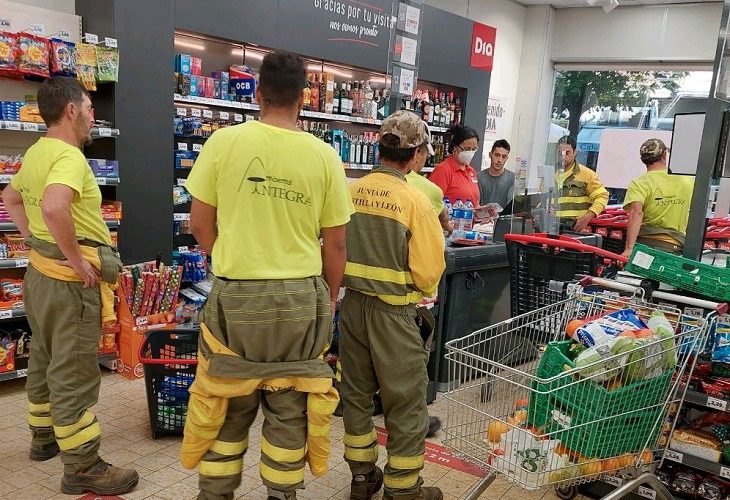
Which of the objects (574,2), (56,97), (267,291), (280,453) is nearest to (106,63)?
(56,97)

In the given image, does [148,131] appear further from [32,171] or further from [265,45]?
[32,171]

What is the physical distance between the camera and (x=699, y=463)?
265 centimetres

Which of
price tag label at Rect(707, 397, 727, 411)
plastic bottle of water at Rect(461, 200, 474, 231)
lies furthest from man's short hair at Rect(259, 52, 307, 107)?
plastic bottle of water at Rect(461, 200, 474, 231)

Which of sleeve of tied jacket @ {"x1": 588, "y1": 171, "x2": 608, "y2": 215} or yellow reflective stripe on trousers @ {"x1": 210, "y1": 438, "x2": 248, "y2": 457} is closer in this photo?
yellow reflective stripe on trousers @ {"x1": 210, "y1": 438, "x2": 248, "y2": 457}

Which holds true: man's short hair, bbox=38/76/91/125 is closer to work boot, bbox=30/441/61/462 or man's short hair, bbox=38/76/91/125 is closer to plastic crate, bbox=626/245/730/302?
work boot, bbox=30/441/61/462

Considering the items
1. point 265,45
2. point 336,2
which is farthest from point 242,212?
point 336,2

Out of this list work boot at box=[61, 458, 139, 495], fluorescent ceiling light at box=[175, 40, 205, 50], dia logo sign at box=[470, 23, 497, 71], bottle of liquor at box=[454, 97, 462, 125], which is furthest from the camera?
bottle of liquor at box=[454, 97, 462, 125]

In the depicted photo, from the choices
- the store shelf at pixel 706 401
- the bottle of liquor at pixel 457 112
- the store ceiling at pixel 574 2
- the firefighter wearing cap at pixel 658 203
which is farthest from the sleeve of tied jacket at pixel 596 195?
the store ceiling at pixel 574 2

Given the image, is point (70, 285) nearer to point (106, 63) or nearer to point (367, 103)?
point (106, 63)

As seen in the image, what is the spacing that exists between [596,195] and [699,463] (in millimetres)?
3724

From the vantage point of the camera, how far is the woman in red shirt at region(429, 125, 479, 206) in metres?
5.78

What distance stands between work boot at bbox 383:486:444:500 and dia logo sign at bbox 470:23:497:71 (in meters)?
6.31

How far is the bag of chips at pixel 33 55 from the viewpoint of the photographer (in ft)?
12.7

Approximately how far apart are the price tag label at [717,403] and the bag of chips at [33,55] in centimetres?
412
